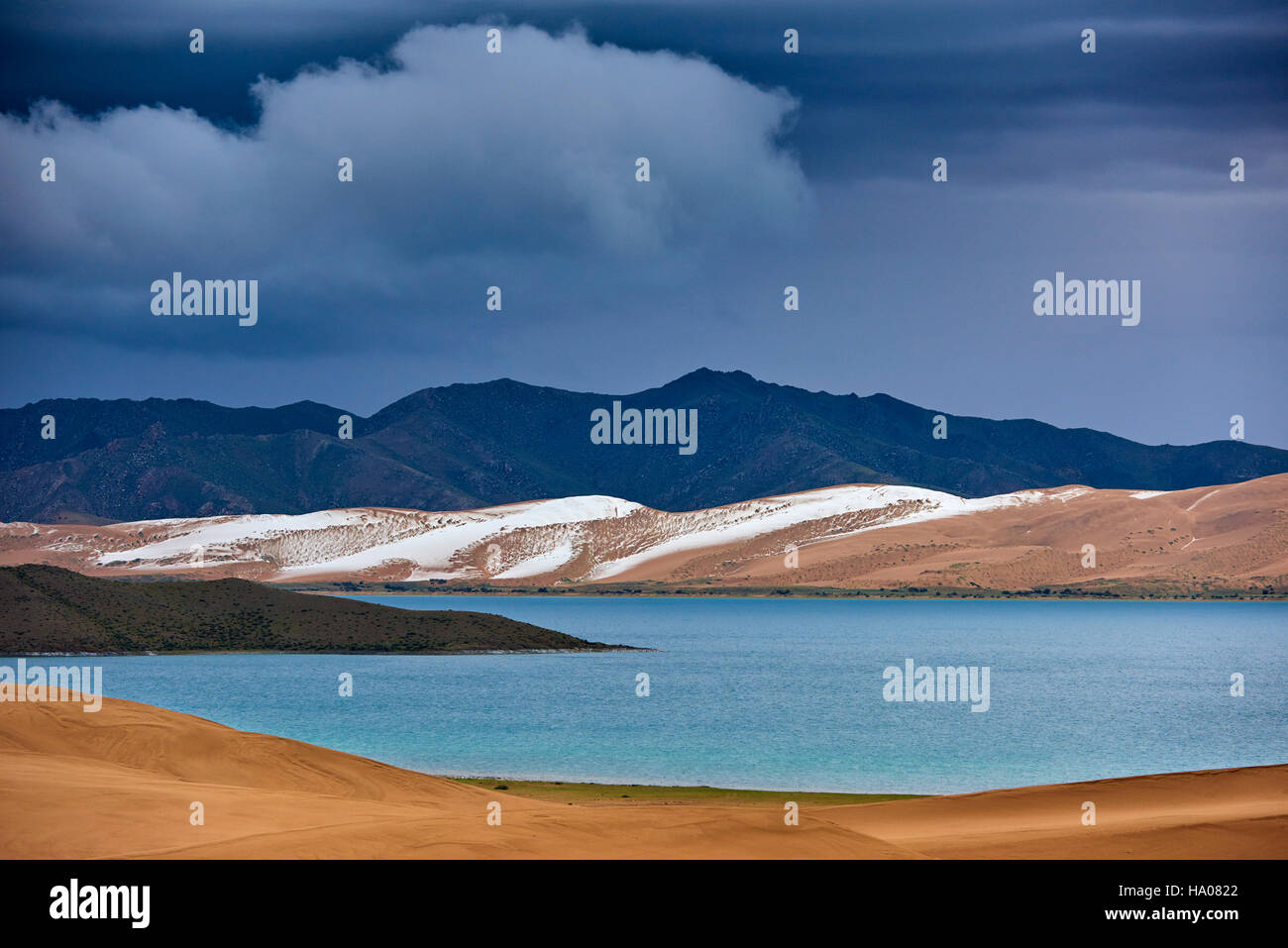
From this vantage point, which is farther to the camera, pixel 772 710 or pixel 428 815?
pixel 772 710

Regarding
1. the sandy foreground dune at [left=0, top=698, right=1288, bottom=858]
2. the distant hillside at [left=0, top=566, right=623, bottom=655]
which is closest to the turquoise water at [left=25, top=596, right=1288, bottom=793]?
the distant hillside at [left=0, top=566, right=623, bottom=655]

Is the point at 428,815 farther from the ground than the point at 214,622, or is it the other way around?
the point at 214,622

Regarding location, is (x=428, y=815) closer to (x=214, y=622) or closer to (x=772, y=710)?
(x=772, y=710)

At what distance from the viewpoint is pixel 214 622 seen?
97.6 meters

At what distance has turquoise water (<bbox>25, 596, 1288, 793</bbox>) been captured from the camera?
127ft

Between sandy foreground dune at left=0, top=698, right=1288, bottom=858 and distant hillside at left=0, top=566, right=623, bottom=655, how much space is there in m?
63.7

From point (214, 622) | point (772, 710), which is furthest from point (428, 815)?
point (214, 622)

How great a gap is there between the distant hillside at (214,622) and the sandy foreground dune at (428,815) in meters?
63.7

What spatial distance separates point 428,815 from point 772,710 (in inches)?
1411

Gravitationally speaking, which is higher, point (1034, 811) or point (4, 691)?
point (4, 691)

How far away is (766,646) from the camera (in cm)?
10394
